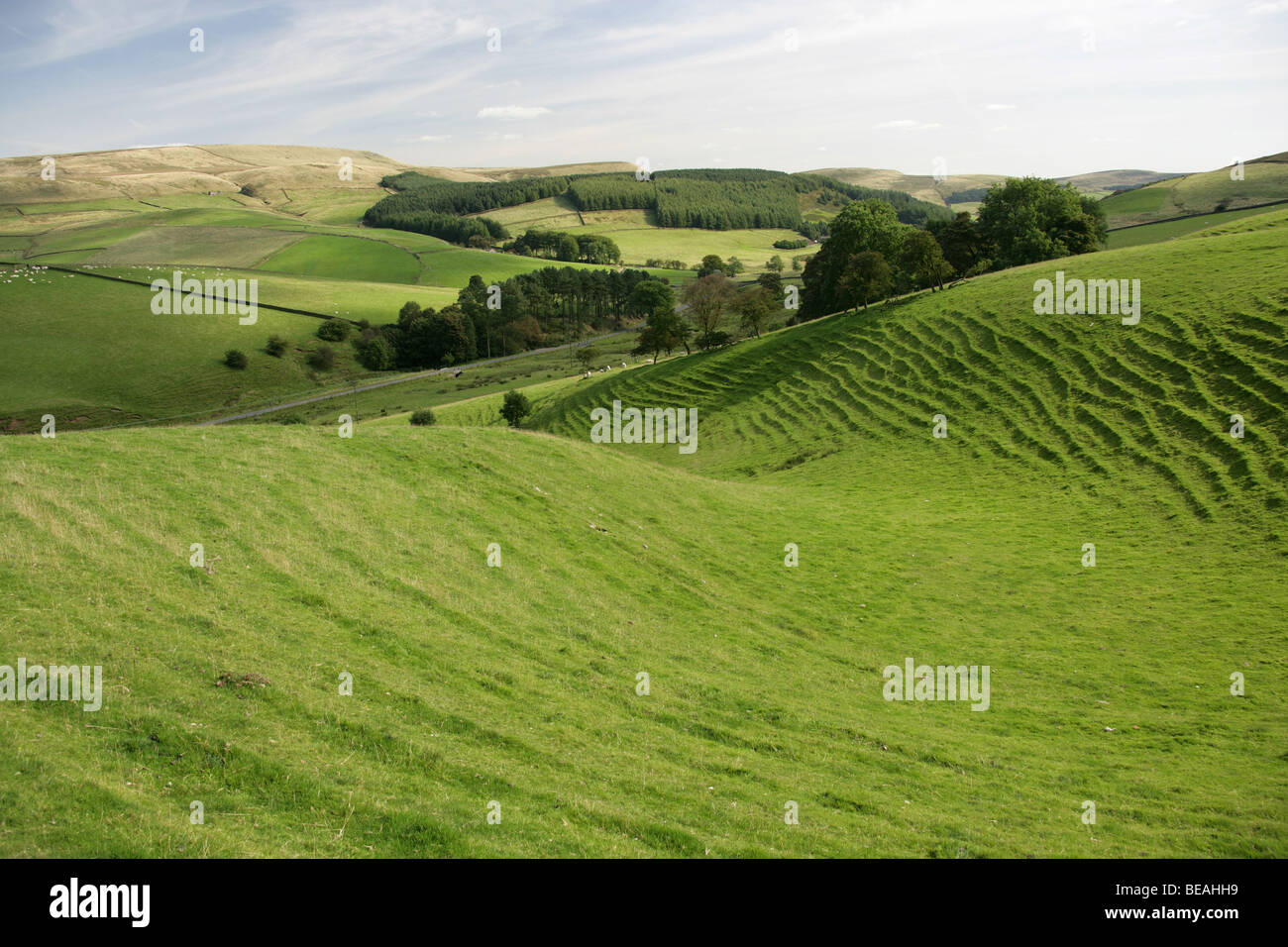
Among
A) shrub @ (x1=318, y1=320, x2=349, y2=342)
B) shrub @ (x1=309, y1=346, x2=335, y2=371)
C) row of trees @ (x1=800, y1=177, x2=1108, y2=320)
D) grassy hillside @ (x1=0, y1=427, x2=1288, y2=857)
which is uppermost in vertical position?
row of trees @ (x1=800, y1=177, x2=1108, y2=320)

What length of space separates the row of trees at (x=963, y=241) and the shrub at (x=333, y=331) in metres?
76.1

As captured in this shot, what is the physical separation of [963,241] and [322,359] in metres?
87.6

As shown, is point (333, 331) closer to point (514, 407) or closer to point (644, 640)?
point (514, 407)

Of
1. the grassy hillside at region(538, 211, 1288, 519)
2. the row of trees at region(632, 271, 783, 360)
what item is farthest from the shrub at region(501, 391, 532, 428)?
the row of trees at region(632, 271, 783, 360)

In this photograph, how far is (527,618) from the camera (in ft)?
62.5

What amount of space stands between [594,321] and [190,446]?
135988 mm

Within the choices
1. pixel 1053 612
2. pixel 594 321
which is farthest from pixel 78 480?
pixel 594 321

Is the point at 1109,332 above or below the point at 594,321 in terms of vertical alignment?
below

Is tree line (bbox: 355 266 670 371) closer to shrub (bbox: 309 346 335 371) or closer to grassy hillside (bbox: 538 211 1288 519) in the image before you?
shrub (bbox: 309 346 335 371)

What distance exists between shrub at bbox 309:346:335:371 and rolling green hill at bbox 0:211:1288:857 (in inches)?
3433

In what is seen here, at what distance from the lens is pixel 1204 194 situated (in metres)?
123

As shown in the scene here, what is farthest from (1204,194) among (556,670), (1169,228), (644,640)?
(556,670)

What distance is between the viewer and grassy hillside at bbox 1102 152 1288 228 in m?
113

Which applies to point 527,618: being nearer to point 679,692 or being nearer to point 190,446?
point 679,692
